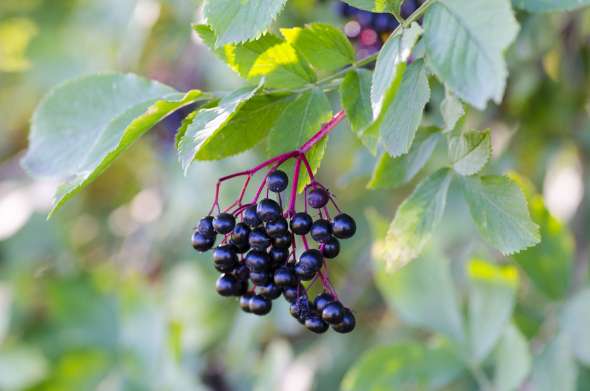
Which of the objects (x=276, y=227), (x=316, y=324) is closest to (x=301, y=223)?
(x=276, y=227)

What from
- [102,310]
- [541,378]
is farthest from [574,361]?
[102,310]

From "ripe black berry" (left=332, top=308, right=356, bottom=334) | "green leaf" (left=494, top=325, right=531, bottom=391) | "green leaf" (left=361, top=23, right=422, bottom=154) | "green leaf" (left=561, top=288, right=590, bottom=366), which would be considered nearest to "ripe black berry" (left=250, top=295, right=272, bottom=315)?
"ripe black berry" (left=332, top=308, right=356, bottom=334)

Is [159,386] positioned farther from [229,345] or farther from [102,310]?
[102,310]

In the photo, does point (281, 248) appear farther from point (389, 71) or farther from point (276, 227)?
point (389, 71)

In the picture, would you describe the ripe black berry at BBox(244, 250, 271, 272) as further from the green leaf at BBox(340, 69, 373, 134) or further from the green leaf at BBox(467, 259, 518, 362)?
the green leaf at BBox(467, 259, 518, 362)

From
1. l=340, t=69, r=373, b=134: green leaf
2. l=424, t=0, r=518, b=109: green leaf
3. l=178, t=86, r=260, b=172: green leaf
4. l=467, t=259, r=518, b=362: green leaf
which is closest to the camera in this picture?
l=424, t=0, r=518, b=109: green leaf

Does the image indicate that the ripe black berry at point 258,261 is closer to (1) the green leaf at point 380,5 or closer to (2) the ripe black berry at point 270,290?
(2) the ripe black berry at point 270,290
